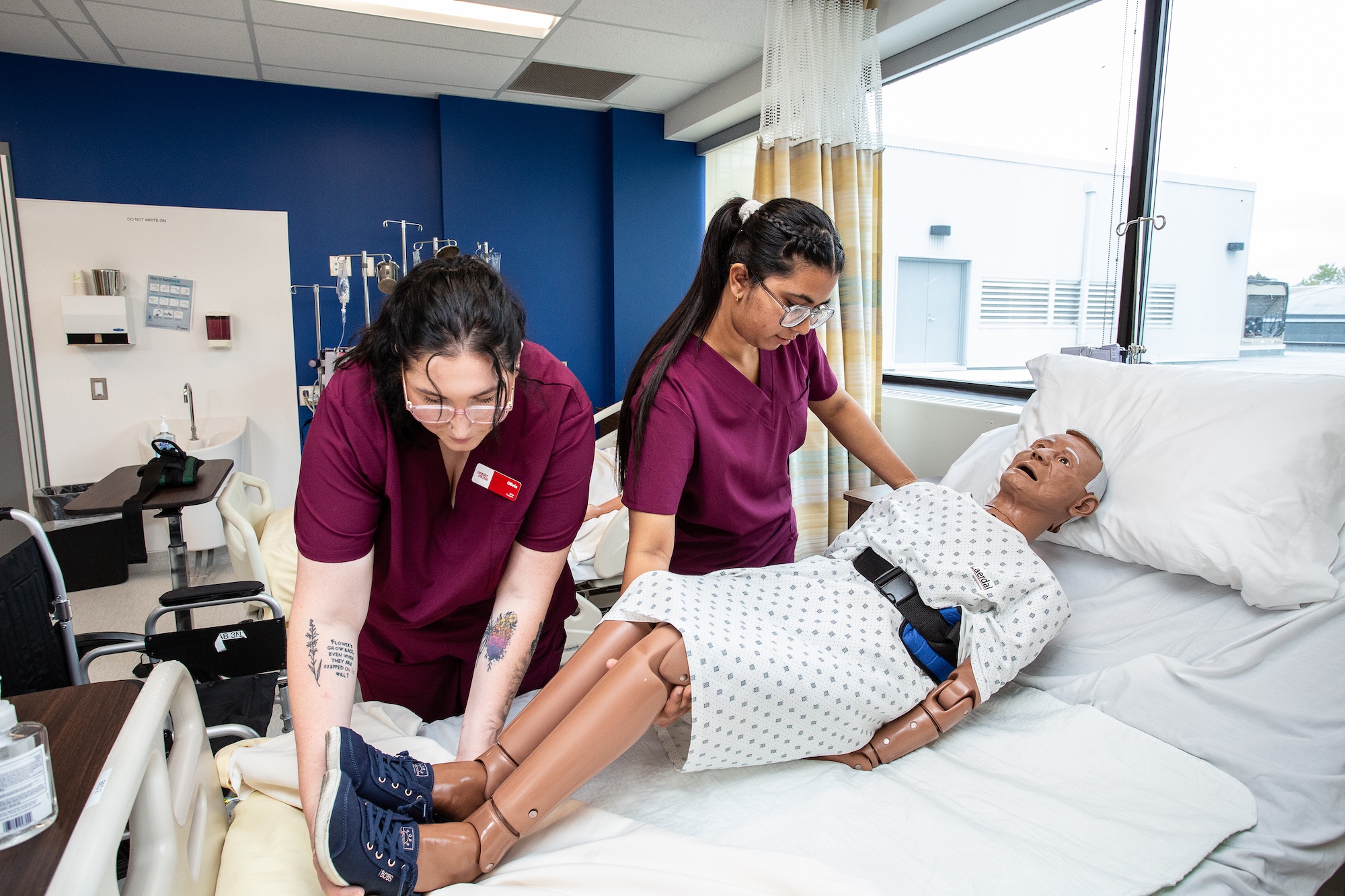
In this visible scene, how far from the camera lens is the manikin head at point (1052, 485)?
1.65m

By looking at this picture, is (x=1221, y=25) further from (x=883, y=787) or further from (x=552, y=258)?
(x=552, y=258)

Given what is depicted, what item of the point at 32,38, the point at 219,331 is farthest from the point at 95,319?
the point at 32,38

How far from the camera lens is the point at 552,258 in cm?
490

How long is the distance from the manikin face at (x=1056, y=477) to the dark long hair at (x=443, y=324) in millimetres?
1144

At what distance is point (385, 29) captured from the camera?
11.3 feet

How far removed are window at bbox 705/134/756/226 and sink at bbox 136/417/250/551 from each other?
3121 mm

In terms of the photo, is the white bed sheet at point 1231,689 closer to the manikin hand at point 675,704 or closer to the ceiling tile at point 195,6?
the manikin hand at point 675,704

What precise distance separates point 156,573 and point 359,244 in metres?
2.11

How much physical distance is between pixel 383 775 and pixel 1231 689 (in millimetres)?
1414

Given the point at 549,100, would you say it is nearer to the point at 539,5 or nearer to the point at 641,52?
the point at 641,52

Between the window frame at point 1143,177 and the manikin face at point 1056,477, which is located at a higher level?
the window frame at point 1143,177

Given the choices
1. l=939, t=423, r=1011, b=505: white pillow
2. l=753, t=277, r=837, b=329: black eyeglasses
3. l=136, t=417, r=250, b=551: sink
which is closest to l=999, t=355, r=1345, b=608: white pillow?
l=939, t=423, r=1011, b=505: white pillow

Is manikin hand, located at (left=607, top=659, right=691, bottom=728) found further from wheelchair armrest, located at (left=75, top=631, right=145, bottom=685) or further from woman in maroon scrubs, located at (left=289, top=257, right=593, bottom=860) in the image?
wheelchair armrest, located at (left=75, top=631, right=145, bottom=685)

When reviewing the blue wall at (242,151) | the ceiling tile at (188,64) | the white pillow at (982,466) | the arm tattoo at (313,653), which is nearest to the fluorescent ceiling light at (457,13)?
the ceiling tile at (188,64)
